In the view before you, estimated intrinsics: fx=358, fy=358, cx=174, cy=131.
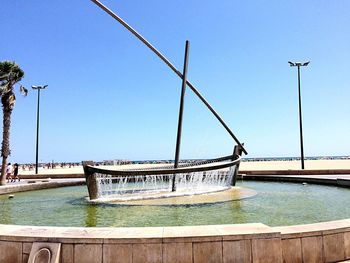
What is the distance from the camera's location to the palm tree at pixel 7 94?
22000 millimetres

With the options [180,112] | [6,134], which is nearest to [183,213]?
[180,112]

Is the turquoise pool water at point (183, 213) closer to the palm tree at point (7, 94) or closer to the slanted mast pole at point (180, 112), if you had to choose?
the slanted mast pole at point (180, 112)

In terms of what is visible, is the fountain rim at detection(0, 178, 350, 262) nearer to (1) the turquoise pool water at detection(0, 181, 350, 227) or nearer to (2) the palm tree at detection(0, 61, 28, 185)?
(1) the turquoise pool water at detection(0, 181, 350, 227)

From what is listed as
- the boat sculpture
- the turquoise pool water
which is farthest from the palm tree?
the turquoise pool water

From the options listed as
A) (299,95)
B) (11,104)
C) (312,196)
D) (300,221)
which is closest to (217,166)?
(312,196)

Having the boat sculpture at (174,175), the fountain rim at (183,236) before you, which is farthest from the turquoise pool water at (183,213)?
the fountain rim at (183,236)

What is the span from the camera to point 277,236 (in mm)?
4949

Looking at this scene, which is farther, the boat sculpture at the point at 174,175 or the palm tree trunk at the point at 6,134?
the palm tree trunk at the point at 6,134

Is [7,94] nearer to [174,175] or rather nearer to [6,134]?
[6,134]

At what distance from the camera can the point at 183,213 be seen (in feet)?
31.7

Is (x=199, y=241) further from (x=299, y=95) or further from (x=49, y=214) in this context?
(x=299, y=95)

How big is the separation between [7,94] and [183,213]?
17079mm

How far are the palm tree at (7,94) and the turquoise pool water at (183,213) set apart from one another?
1127cm

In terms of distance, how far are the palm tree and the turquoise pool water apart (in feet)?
37.0
